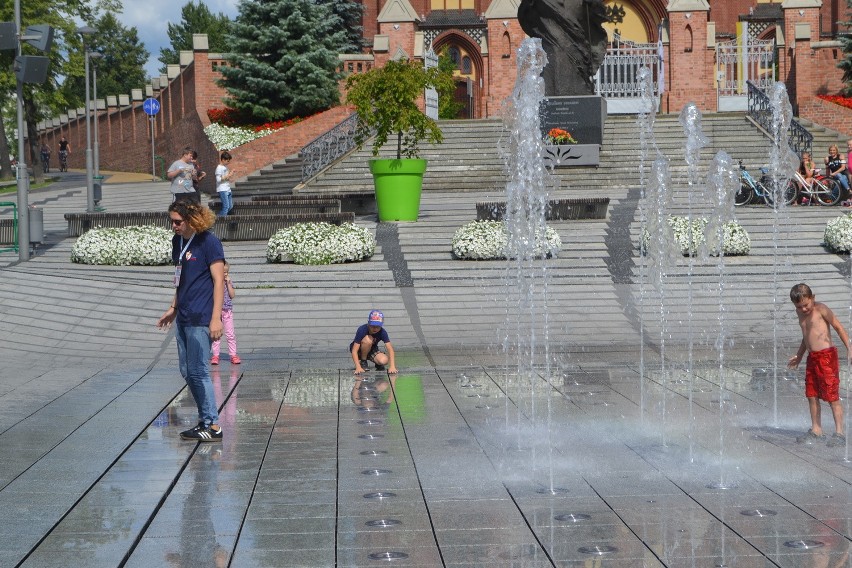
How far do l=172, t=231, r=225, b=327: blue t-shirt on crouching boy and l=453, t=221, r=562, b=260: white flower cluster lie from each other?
973 centimetres

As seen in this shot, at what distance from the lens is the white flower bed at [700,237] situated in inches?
695

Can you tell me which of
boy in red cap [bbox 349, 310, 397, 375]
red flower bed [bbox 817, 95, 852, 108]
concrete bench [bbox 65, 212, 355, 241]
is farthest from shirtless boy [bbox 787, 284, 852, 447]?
red flower bed [bbox 817, 95, 852, 108]

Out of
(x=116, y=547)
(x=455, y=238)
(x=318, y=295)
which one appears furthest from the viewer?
(x=455, y=238)

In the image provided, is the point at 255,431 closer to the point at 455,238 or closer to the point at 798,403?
the point at 798,403

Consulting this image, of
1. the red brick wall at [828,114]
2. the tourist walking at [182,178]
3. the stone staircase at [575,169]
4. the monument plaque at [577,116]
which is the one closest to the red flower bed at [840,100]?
the red brick wall at [828,114]

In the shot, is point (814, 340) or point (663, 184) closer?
point (814, 340)

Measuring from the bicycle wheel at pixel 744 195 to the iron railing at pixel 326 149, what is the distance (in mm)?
10728

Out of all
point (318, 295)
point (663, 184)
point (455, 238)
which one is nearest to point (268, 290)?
point (318, 295)

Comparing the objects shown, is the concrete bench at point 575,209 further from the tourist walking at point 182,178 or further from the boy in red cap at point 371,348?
the boy in red cap at point 371,348

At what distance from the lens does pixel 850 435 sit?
8.33 metres

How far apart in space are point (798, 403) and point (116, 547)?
639cm

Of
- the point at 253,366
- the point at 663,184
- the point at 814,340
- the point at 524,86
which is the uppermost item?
the point at 524,86

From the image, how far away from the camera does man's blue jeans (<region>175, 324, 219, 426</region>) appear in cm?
827

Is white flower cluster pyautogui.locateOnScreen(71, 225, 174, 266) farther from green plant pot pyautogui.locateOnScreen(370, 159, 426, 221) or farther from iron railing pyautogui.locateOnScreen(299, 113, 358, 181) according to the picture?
iron railing pyautogui.locateOnScreen(299, 113, 358, 181)
